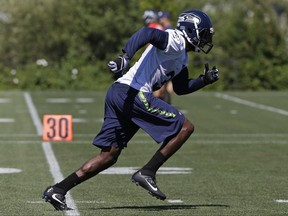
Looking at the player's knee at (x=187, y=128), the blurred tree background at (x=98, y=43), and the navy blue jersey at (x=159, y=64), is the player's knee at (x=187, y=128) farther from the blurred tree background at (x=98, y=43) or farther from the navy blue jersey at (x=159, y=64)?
the blurred tree background at (x=98, y=43)

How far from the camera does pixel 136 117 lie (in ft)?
29.7

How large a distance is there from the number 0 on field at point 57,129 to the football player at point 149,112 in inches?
292

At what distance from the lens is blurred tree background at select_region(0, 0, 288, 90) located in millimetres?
40375

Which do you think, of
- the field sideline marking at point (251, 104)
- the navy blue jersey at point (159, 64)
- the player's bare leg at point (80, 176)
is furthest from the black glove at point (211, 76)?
the field sideline marking at point (251, 104)

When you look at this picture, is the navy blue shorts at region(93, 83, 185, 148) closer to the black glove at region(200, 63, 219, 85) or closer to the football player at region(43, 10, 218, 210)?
the football player at region(43, 10, 218, 210)

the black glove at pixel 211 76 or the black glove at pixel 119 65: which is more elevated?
the black glove at pixel 119 65

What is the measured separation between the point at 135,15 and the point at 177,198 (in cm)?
3768

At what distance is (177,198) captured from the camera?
10273 mm

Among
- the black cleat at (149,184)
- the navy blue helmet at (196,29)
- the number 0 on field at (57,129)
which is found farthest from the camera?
the number 0 on field at (57,129)

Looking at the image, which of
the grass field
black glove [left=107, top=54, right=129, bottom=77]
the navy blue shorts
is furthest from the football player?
black glove [left=107, top=54, right=129, bottom=77]

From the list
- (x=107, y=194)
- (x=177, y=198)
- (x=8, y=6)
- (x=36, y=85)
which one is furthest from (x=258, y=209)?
(x=8, y=6)

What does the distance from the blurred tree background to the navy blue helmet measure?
27.1m

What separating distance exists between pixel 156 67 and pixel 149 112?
1.28 ft

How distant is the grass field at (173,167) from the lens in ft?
31.4
